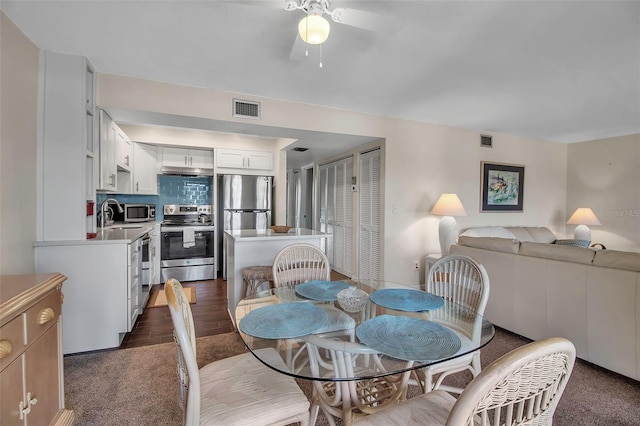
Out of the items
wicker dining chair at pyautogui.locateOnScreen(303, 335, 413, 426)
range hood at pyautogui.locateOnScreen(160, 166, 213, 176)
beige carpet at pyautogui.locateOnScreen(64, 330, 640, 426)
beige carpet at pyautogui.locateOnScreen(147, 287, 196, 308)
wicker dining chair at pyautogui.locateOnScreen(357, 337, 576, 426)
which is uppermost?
range hood at pyautogui.locateOnScreen(160, 166, 213, 176)

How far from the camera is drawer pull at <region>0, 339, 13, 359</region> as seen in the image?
108cm

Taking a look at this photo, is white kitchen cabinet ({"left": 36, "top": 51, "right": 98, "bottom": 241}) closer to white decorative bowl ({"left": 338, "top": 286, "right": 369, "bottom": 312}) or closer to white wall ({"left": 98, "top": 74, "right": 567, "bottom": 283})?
white wall ({"left": 98, "top": 74, "right": 567, "bottom": 283})

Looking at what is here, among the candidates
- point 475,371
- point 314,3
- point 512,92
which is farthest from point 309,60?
point 475,371

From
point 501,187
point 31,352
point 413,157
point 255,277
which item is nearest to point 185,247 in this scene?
point 255,277

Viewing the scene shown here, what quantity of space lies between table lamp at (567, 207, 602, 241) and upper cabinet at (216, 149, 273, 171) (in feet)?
16.7

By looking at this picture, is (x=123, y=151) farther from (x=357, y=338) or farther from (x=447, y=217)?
(x=447, y=217)

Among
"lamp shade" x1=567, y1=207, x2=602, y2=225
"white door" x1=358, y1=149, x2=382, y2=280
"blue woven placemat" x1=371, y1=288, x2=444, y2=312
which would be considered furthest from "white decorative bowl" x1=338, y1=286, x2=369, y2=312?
"lamp shade" x1=567, y1=207, x2=602, y2=225

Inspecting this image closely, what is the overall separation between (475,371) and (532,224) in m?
4.49

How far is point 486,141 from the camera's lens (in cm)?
459

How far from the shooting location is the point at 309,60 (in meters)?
2.39

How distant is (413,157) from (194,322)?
3.35 meters

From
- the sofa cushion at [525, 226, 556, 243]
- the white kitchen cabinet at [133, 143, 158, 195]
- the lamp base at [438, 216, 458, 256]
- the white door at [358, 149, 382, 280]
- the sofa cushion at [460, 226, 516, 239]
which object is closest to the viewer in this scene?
the lamp base at [438, 216, 458, 256]

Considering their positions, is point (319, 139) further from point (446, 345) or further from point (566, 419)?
point (566, 419)

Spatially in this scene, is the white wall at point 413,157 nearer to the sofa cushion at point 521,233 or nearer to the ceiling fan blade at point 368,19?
the sofa cushion at point 521,233
